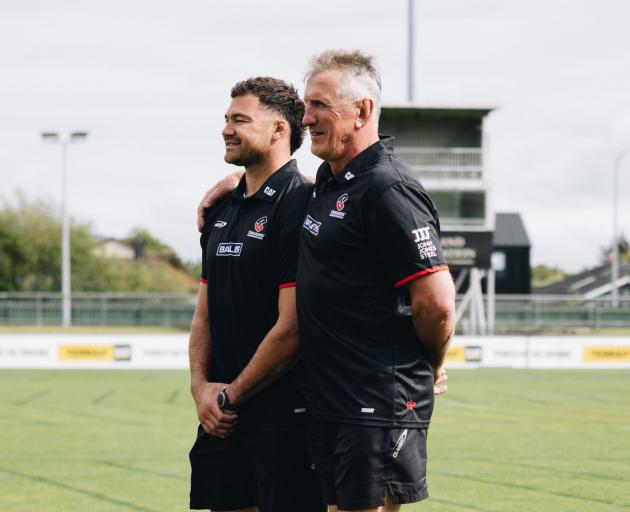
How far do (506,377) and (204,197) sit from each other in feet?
54.6

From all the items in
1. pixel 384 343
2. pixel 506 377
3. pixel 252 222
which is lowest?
pixel 506 377

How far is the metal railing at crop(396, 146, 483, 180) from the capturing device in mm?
31609

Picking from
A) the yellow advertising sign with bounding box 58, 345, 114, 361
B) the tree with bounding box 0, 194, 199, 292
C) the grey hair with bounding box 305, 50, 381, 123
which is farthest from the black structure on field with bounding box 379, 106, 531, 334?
the tree with bounding box 0, 194, 199, 292

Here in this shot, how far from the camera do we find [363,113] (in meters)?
3.59

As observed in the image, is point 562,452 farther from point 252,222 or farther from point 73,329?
point 73,329

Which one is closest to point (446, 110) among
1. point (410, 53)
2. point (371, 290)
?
point (410, 53)

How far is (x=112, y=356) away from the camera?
22.8m

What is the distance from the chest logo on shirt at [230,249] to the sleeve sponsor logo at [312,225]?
49cm

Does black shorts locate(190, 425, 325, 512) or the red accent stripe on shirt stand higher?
the red accent stripe on shirt

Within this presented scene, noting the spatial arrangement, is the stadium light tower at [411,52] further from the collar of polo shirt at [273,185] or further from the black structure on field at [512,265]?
the collar of polo shirt at [273,185]

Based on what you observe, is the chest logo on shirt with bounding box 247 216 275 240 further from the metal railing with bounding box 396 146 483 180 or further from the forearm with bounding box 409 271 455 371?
the metal railing with bounding box 396 146 483 180

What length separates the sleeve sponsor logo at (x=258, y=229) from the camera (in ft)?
13.3

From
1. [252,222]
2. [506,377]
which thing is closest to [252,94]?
[252,222]

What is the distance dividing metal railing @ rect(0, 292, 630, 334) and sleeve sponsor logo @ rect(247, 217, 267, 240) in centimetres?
3104
